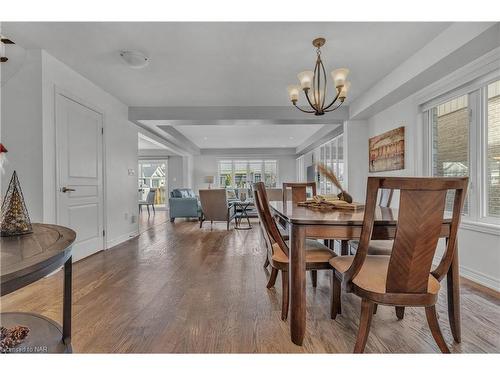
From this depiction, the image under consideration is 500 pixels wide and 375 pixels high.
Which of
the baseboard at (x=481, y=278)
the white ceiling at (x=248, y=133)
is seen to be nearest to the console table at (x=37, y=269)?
the baseboard at (x=481, y=278)

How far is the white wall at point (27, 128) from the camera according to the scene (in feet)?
8.39

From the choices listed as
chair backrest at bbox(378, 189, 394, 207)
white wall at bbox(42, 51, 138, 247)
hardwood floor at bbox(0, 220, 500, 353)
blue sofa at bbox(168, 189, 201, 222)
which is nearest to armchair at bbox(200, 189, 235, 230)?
blue sofa at bbox(168, 189, 201, 222)

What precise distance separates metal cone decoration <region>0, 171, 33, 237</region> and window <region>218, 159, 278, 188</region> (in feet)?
30.4

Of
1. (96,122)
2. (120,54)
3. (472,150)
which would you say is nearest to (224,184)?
(96,122)

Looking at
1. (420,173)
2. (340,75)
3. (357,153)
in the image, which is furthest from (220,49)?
(357,153)

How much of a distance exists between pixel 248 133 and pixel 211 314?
19.0 ft

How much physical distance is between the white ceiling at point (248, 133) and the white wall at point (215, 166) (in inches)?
66.5

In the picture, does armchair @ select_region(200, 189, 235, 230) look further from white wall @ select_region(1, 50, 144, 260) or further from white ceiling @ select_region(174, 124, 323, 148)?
white wall @ select_region(1, 50, 144, 260)

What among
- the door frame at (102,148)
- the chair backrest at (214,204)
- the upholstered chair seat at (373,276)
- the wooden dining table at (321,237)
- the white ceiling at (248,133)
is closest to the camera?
the upholstered chair seat at (373,276)

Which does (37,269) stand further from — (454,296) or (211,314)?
(454,296)

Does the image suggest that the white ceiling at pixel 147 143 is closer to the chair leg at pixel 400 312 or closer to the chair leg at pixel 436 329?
the chair leg at pixel 400 312

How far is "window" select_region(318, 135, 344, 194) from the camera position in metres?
5.81

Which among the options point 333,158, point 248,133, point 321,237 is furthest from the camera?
point 248,133

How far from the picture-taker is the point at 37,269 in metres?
0.70
